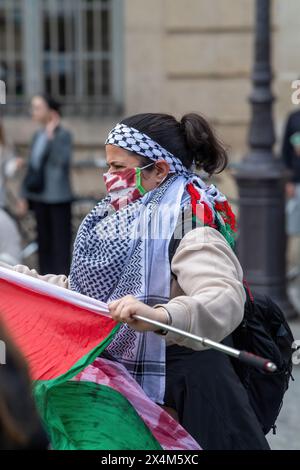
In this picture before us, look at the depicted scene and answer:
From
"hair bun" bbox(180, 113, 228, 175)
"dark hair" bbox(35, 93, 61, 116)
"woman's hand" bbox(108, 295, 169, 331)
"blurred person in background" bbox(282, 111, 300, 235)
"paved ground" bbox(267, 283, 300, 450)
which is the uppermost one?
"hair bun" bbox(180, 113, 228, 175)

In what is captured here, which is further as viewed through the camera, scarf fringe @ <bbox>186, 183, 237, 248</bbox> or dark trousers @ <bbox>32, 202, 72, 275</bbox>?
dark trousers @ <bbox>32, 202, 72, 275</bbox>

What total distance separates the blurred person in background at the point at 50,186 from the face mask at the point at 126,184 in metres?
6.67

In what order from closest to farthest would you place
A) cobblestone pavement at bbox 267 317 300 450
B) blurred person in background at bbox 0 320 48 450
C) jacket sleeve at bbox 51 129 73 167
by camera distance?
blurred person in background at bbox 0 320 48 450 → cobblestone pavement at bbox 267 317 300 450 → jacket sleeve at bbox 51 129 73 167

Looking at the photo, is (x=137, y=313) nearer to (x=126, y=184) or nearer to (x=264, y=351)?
(x=126, y=184)

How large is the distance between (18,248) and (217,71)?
576cm

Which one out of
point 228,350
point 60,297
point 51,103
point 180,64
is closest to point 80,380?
point 60,297

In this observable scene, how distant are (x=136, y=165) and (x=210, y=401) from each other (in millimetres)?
729

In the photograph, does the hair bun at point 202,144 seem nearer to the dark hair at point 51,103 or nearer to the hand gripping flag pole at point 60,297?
the hand gripping flag pole at point 60,297

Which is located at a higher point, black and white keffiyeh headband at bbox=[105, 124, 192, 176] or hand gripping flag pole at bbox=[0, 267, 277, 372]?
black and white keffiyeh headband at bbox=[105, 124, 192, 176]

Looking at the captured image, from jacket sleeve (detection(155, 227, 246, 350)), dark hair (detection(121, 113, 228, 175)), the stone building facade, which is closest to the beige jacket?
jacket sleeve (detection(155, 227, 246, 350))

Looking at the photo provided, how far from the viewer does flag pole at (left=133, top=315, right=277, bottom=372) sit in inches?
107

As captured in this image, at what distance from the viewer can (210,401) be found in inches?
128

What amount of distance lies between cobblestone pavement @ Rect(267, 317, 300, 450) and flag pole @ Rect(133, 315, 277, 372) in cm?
314

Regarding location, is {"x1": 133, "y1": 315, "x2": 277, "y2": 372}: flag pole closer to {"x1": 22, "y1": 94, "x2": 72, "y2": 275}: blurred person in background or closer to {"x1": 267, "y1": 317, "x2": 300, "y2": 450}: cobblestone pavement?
{"x1": 267, "y1": 317, "x2": 300, "y2": 450}: cobblestone pavement
